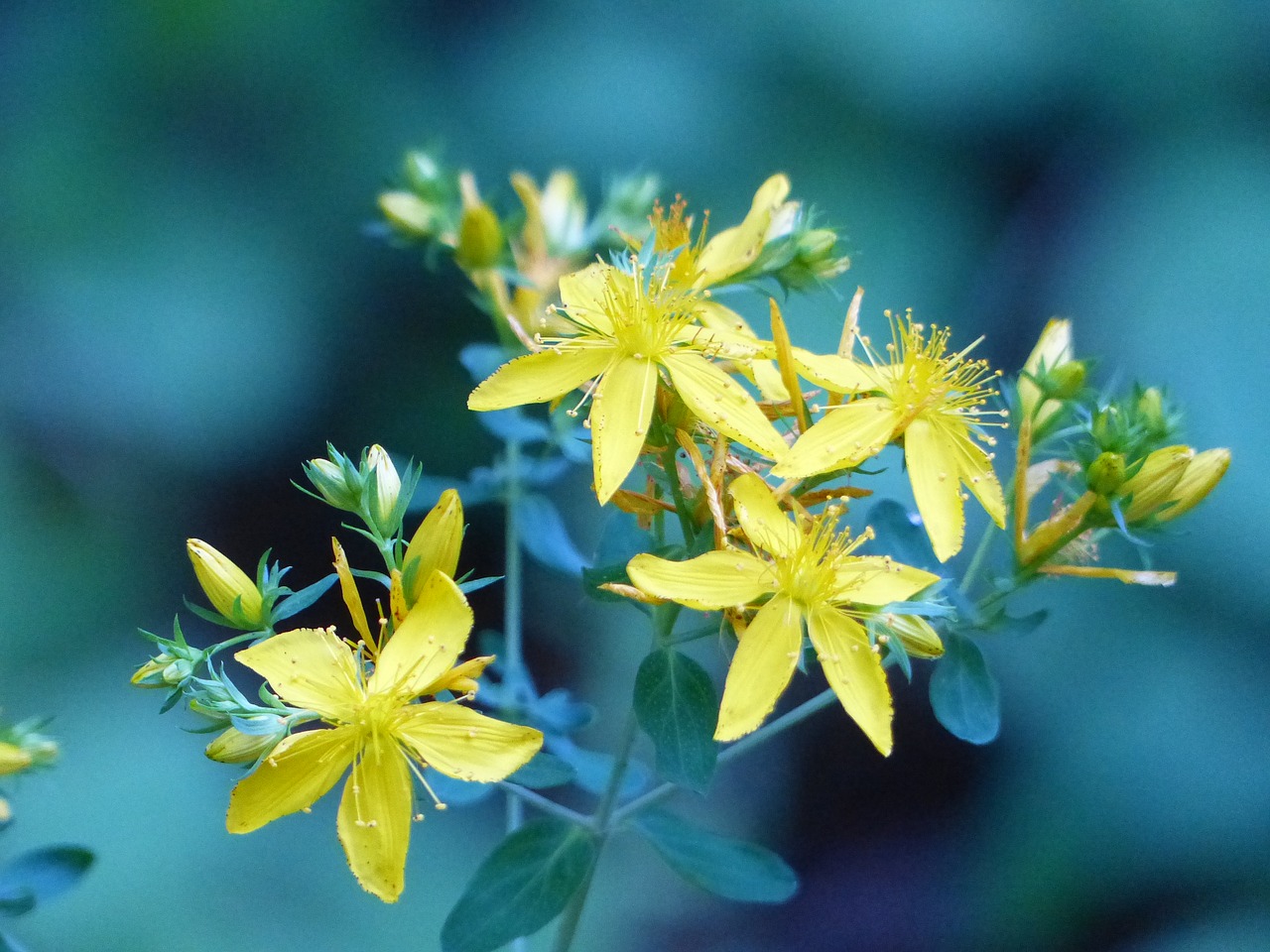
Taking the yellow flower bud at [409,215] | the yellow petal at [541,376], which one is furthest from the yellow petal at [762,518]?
the yellow flower bud at [409,215]

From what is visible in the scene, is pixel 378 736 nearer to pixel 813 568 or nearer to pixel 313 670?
pixel 313 670

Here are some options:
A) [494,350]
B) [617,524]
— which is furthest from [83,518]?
[617,524]

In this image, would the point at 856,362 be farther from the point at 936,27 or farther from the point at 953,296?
the point at 936,27

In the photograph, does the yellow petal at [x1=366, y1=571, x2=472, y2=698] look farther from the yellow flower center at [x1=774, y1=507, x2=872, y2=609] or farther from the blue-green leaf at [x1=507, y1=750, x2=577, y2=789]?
the yellow flower center at [x1=774, y1=507, x2=872, y2=609]

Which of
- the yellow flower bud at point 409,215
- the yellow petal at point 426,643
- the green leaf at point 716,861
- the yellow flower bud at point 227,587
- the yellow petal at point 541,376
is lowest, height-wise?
the green leaf at point 716,861

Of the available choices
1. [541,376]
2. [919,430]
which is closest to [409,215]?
[541,376]

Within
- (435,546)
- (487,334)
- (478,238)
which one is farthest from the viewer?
(487,334)

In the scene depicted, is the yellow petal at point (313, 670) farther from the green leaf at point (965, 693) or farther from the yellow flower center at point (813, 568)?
the green leaf at point (965, 693)
